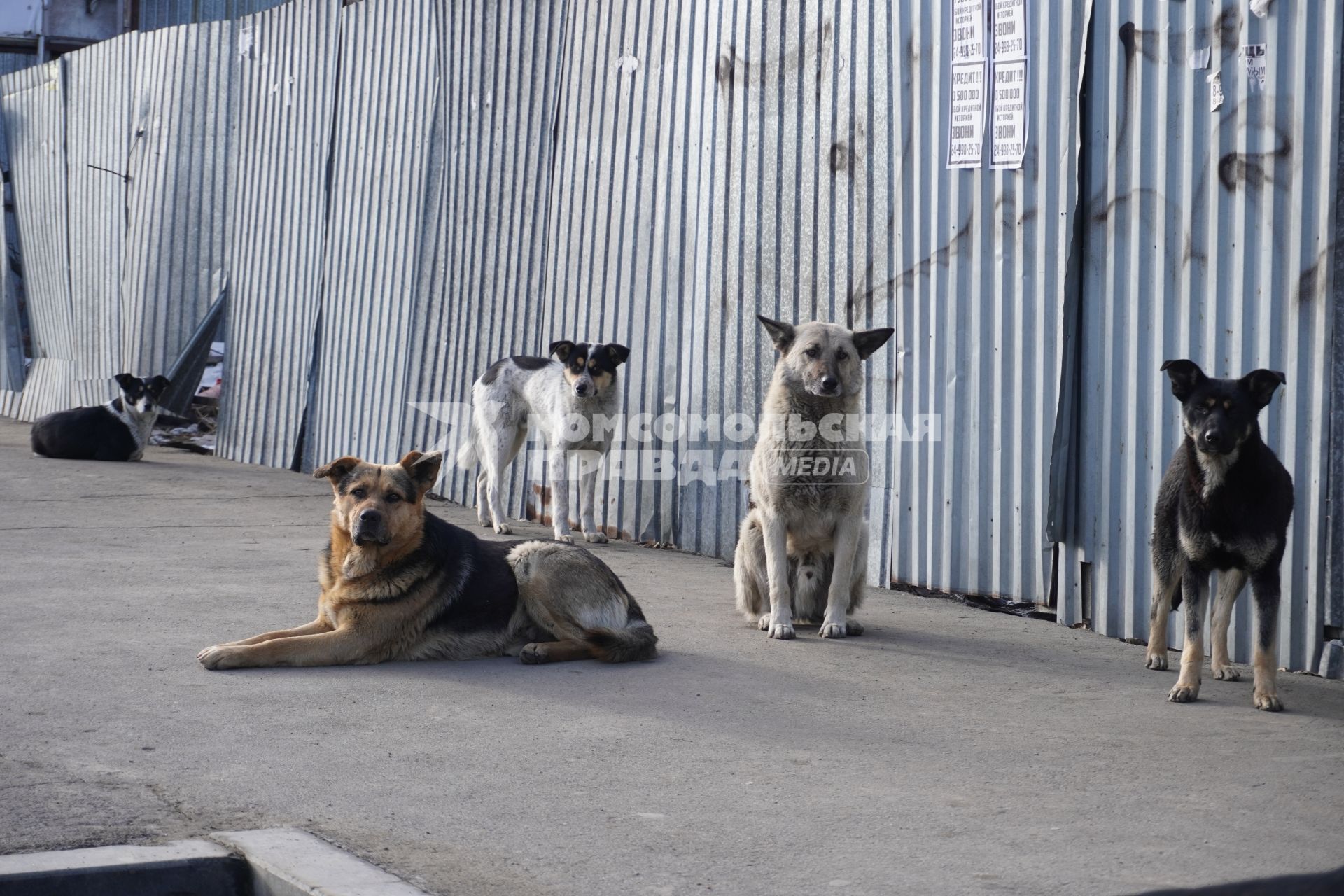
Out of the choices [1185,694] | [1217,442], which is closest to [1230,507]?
[1217,442]

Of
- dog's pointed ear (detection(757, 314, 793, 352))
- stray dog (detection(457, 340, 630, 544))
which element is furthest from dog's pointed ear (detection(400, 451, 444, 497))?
stray dog (detection(457, 340, 630, 544))

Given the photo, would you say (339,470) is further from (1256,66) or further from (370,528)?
(1256,66)

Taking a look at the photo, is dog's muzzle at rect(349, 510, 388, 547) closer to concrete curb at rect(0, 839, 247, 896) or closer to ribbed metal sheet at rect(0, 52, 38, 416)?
concrete curb at rect(0, 839, 247, 896)

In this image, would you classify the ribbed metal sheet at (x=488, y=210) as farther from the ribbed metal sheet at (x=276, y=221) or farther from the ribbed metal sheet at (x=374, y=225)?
the ribbed metal sheet at (x=276, y=221)

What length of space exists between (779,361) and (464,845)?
161 inches

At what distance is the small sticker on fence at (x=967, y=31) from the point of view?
7402 mm

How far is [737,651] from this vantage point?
633 centimetres

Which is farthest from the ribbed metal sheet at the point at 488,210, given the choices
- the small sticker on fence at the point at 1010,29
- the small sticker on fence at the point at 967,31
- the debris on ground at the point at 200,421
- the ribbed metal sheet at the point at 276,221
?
the debris on ground at the point at 200,421

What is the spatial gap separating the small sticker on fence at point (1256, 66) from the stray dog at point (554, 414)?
4795 millimetres

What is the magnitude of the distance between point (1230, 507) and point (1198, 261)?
1485 millimetres

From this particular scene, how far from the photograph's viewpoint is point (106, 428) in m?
13.5

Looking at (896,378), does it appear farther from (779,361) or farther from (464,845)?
(464,845)

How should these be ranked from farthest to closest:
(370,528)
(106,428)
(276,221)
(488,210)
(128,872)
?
1. (276,221)
2. (106,428)
3. (488,210)
4. (370,528)
5. (128,872)

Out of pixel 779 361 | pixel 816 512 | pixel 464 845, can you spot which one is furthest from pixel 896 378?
pixel 464 845
